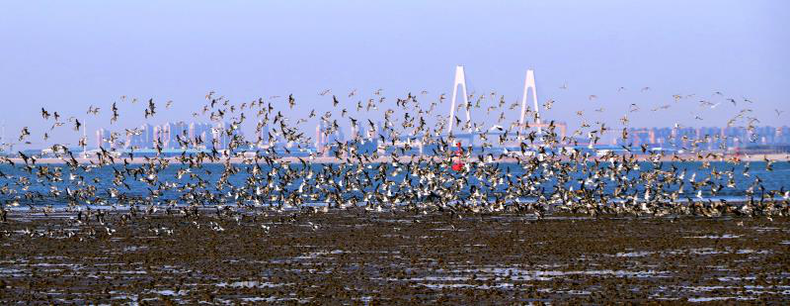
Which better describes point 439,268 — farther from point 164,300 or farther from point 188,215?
point 188,215

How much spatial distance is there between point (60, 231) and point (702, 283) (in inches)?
988

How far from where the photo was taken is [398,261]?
33188 millimetres

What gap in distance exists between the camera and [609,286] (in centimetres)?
2719

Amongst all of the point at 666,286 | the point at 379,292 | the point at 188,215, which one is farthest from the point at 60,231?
the point at 666,286

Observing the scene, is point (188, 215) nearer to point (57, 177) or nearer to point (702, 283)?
point (57, 177)

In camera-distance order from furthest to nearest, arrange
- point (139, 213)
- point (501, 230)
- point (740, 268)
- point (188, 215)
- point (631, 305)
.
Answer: point (139, 213) → point (188, 215) → point (501, 230) → point (740, 268) → point (631, 305)

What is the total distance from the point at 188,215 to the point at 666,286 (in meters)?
31.5

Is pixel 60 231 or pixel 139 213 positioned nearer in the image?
pixel 60 231

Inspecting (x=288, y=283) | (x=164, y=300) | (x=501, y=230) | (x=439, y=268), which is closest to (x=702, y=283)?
(x=439, y=268)

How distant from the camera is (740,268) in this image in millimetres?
30672

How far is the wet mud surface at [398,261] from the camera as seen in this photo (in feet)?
85.8

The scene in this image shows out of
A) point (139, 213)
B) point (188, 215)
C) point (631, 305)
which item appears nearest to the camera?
point (631, 305)

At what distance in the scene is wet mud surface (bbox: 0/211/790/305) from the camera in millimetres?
26156

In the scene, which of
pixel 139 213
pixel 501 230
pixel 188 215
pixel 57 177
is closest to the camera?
pixel 501 230
